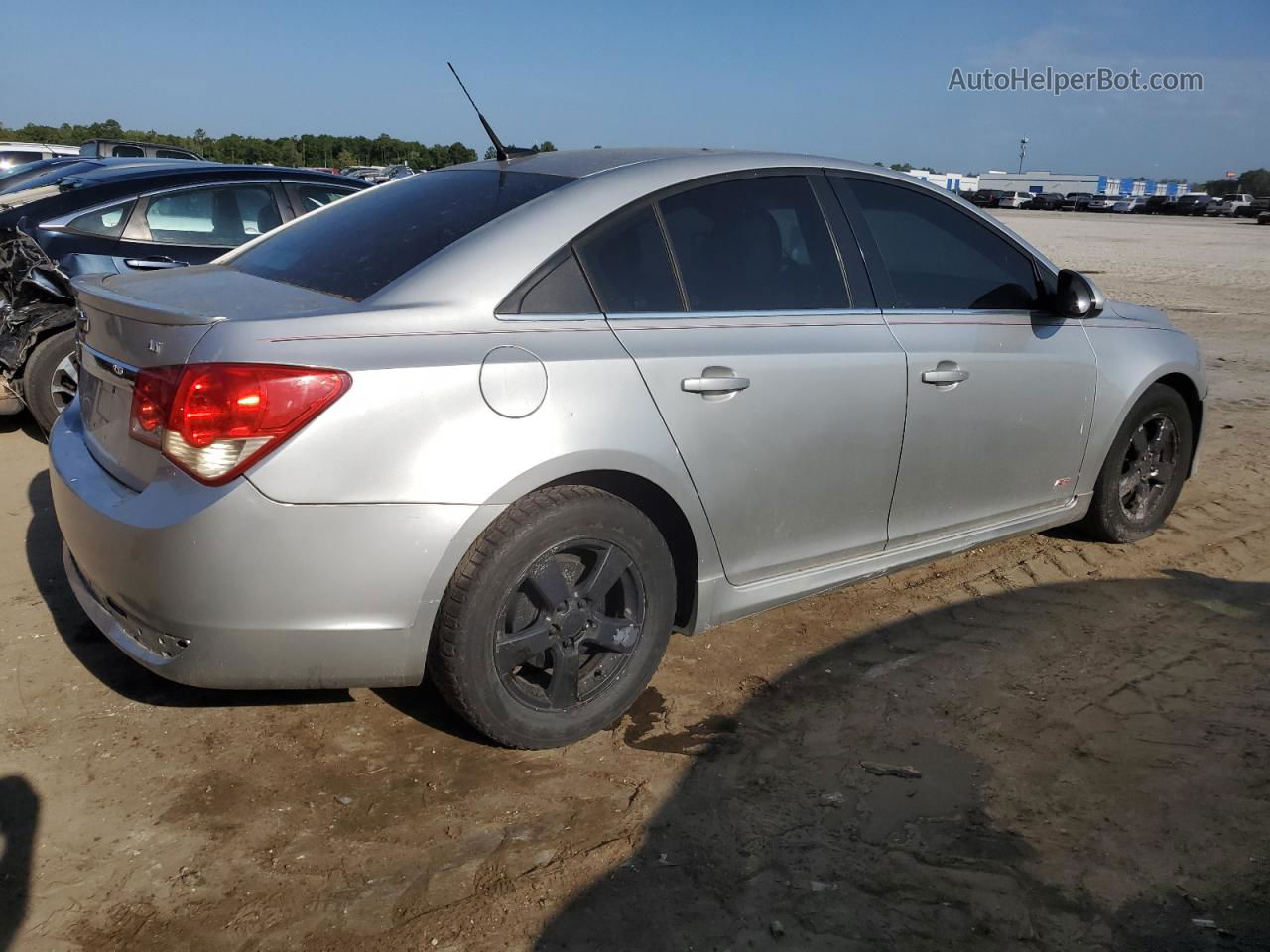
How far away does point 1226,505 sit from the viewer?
5.79 metres

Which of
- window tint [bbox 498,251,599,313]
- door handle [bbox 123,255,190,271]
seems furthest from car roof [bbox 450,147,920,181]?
door handle [bbox 123,255,190,271]

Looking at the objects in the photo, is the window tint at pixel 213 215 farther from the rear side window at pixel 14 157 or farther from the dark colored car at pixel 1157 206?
the dark colored car at pixel 1157 206

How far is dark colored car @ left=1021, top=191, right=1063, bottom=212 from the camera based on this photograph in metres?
72.6

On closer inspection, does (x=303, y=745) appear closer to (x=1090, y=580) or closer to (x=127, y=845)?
(x=127, y=845)

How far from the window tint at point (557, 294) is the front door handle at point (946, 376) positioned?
51.6 inches

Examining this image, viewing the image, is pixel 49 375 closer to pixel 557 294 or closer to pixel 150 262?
pixel 150 262

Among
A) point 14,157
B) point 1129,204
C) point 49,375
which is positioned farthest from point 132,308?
point 1129,204

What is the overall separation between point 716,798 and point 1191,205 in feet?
247

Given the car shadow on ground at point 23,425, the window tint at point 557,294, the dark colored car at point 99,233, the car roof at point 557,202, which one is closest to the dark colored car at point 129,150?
the dark colored car at point 99,233

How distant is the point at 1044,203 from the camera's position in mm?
74625

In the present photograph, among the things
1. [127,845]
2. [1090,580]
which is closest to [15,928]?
[127,845]

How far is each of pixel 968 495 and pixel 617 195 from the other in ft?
5.92

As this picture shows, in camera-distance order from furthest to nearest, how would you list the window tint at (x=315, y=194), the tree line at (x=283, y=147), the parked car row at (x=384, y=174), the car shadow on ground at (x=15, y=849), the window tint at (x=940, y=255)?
the tree line at (x=283, y=147), the parked car row at (x=384, y=174), the window tint at (x=315, y=194), the window tint at (x=940, y=255), the car shadow on ground at (x=15, y=849)

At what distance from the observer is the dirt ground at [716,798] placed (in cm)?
246
